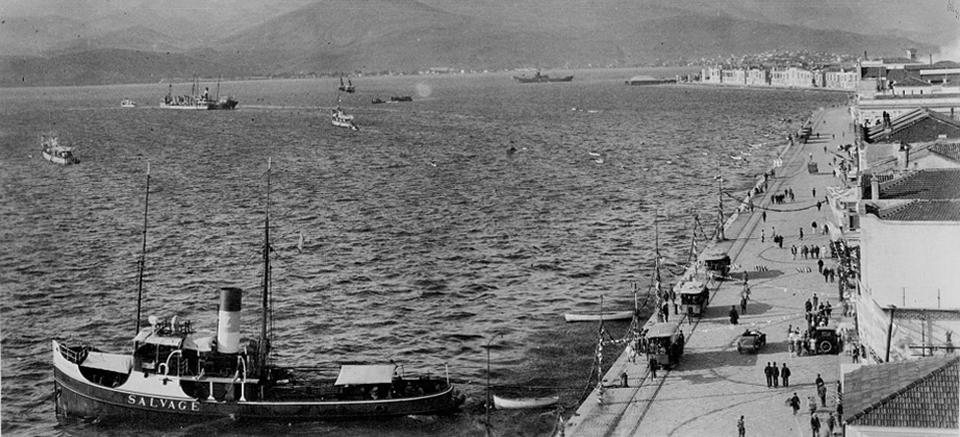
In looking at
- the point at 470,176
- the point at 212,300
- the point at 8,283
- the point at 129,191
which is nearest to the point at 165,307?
the point at 212,300

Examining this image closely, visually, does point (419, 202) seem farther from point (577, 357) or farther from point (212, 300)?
point (577, 357)

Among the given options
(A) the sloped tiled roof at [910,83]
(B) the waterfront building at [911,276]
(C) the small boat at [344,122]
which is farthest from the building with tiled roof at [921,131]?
(C) the small boat at [344,122]

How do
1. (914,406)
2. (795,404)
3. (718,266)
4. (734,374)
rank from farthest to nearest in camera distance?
(718,266) < (734,374) < (795,404) < (914,406)

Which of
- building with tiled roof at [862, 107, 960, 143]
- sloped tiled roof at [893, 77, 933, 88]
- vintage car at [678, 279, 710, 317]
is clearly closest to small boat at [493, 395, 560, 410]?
vintage car at [678, 279, 710, 317]

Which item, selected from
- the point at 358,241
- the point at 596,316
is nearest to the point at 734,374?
the point at 596,316

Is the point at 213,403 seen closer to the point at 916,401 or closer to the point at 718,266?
the point at 916,401

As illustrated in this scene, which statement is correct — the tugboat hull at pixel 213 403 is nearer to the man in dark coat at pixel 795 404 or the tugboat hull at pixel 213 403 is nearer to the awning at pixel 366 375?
the awning at pixel 366 375
